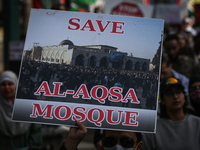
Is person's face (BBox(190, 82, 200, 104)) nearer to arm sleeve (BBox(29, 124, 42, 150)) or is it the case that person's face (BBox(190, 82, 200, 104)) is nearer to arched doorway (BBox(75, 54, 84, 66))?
arched doorway (BBox(75, 54, 84, 66))

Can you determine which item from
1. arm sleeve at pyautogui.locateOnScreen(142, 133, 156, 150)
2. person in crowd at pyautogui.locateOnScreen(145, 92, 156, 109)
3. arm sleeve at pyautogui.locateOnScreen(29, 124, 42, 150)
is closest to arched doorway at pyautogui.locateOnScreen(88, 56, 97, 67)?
person in crowd at pyautogui.locateOnScreen(145, 92, 156, 109)

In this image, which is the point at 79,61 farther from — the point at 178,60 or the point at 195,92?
the point at 178,60

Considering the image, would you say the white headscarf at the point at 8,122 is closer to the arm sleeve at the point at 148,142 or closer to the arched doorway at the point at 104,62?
the arm sleeve at the point at 148,142

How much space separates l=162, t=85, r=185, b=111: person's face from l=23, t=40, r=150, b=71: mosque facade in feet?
3.20

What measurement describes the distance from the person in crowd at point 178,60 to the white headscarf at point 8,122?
2.72m

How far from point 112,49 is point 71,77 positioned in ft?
1.31

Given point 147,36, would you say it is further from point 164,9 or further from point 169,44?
point 164,9

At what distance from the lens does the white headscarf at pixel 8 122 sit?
16.1 ft

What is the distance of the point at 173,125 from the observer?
366 centimetres

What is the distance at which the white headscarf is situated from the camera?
4898 mm

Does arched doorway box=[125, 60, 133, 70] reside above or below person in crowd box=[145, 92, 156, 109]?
above

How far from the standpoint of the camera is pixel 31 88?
2.94 metres

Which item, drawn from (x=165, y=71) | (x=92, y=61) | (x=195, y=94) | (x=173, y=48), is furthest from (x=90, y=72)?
(x=173, y=48)

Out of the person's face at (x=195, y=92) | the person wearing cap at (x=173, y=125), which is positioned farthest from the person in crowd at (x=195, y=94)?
the person wearing cap at (x=173, y=125)
